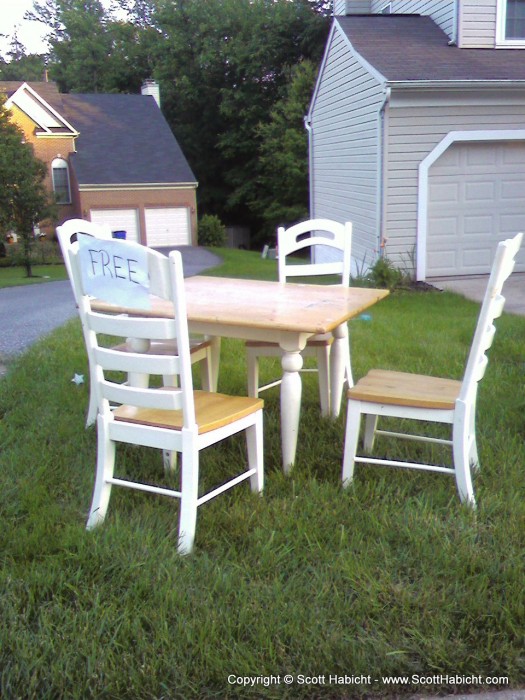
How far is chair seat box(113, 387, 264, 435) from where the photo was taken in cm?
332

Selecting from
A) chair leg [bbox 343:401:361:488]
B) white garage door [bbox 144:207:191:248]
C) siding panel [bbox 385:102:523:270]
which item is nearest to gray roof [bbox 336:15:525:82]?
siding panel [bbox 385:102:523:270]

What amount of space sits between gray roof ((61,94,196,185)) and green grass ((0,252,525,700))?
27.3 m

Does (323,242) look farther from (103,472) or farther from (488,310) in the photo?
(103,472)

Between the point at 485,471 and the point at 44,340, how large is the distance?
192 inches

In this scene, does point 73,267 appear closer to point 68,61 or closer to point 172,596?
point 172,596

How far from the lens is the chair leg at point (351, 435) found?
3.69 meters

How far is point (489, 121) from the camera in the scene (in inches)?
460

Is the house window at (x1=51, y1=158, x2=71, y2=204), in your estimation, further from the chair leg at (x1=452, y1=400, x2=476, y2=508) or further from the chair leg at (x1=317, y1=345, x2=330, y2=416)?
the chair leg at (x1=452, y1=400, x2=476, y2=508)

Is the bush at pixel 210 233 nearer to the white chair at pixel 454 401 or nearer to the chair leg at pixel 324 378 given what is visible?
the chair leg at pixel 324 378

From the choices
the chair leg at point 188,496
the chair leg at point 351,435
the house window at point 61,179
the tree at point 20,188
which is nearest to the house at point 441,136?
the chair leg at point 351,435

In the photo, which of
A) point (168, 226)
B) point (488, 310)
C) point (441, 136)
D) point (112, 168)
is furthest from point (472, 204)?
point (112, 168)

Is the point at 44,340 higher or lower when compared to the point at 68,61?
lower

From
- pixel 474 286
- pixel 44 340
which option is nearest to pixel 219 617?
pixel 44 340

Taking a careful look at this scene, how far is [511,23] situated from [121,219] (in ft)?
65.9
